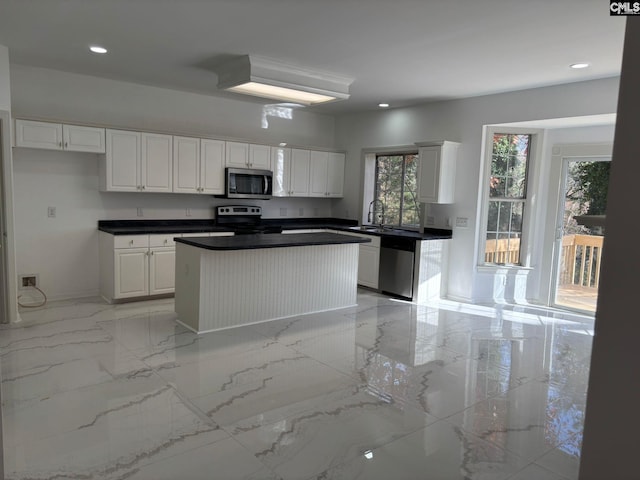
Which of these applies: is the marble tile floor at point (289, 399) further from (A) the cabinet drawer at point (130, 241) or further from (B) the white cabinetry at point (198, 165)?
(B) the white cabinetry at point (198, 165)

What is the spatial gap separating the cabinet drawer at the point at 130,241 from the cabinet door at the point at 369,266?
2859mm

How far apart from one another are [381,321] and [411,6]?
10.3 feet

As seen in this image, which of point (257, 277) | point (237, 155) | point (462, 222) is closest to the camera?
point (257, 277)

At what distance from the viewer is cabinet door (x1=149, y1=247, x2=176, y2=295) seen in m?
5.50

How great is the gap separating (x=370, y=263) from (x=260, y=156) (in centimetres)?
215

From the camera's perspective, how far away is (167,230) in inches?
218

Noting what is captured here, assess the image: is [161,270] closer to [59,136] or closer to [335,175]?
[59,136]

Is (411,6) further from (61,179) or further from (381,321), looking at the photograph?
(61,179)

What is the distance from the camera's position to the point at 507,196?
6031 millimetres

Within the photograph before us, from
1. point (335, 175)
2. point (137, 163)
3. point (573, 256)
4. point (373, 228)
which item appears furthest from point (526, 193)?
point (137, 163)

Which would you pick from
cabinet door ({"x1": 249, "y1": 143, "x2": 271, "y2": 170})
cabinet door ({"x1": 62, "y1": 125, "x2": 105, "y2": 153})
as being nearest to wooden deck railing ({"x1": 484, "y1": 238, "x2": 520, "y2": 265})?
cabinet door ({"x1": 249, "y1": 143, "x2": 271, "y2": 170})

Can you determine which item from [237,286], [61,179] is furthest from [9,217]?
[237,286]

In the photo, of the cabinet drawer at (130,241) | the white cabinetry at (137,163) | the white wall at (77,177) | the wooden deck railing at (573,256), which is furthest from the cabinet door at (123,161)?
the wooden deck railing at (573,256)

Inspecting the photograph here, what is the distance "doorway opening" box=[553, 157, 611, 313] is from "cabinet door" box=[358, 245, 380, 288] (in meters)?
2.25
